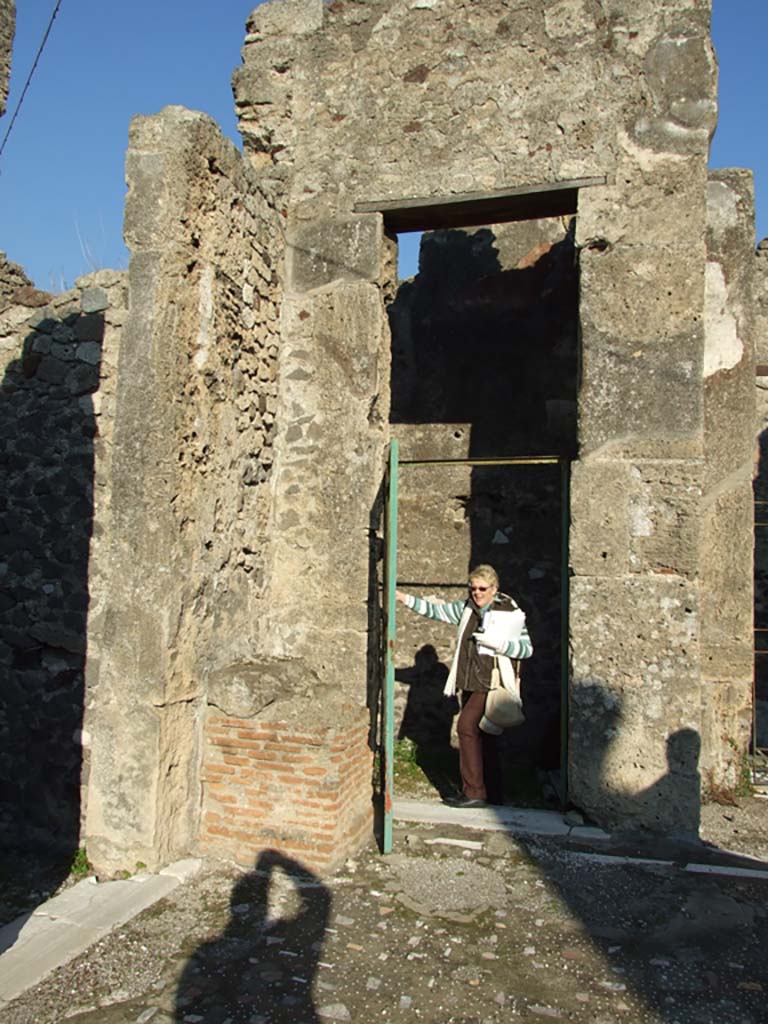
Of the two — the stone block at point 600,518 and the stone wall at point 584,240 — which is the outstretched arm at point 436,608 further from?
the stone block at point 600,518

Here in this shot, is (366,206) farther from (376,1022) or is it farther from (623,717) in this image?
(376,1022)

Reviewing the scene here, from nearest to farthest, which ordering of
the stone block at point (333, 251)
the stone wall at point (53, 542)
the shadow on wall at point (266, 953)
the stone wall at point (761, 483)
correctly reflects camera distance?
the shadow on wall at point (266, 953), the stone wall at point (53, 542), the stone block at point (333, 251), the stone wall at point (761, 483)

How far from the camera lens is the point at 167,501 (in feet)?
13.9

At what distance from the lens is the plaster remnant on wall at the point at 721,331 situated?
6.12 m

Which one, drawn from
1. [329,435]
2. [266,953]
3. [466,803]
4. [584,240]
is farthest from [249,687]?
[584,240]

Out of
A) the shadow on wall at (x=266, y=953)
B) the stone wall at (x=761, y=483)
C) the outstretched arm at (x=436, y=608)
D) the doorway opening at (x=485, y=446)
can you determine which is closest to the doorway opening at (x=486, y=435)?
the doorway opening at (x=485, y=446)

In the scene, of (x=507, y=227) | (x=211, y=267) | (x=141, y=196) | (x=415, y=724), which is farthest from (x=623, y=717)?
(x=507, y=227)

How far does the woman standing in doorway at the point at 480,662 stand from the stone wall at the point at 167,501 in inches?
54.6

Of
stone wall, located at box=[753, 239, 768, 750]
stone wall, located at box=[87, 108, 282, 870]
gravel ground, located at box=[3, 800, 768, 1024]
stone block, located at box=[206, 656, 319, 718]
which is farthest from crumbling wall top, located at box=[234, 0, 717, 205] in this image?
gravel ground, located at box=[3, 800, 768, 1024]

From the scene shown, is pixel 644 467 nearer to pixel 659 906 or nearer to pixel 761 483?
pixel 659 906

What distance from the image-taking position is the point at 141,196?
4367mm

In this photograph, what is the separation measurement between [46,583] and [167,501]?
1823 millimetres

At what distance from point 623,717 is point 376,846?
157 cm

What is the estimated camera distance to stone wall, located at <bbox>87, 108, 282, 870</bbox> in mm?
4145
